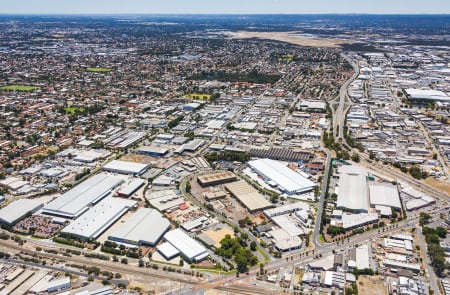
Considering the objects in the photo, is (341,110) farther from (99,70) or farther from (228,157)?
(99,70)

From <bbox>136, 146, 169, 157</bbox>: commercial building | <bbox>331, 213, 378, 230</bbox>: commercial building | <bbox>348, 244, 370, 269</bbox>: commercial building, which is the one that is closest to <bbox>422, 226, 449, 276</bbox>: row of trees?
<bbox>331, 213, 378, 230</bbox>: commercial building

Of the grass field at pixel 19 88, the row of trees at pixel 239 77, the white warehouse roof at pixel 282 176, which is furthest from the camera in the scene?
the row of trees at pixel 239 77

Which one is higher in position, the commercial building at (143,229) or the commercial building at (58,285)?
the commercial building at (143,229)

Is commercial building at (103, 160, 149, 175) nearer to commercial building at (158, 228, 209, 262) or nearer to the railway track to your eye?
commercial building at (158, 228, 209, 262)

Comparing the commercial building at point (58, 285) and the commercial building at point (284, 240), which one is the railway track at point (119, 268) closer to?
the commercial building at point (58, 285)

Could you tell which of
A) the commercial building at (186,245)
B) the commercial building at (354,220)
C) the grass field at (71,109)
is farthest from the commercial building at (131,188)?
the grass field at (71,109)

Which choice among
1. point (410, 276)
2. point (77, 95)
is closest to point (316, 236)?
point (410, 276)

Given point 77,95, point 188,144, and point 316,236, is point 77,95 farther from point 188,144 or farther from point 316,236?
point 316,236
